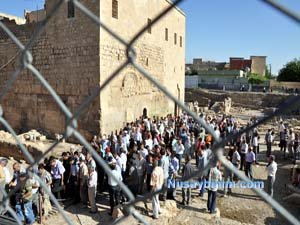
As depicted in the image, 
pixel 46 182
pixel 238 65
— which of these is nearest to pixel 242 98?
pixel 238 65

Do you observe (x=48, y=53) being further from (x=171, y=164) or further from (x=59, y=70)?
(x=171, y=164)

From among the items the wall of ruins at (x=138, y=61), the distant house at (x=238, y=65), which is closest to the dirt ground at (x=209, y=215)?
the wall of ruins at (x=138, y=61)

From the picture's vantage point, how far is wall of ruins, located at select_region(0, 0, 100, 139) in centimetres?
1070

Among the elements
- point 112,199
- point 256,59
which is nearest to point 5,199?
point 112,199

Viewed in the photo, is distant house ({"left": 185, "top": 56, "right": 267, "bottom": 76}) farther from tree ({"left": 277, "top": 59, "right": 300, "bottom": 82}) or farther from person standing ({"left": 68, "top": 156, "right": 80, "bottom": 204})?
person standing ({"left": 68, "top": 156, "right": 80, "bottom": 204})

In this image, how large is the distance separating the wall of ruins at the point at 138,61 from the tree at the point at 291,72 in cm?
3070

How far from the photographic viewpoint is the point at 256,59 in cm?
6094

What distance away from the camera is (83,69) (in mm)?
10914

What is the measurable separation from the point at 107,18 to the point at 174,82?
8.53m

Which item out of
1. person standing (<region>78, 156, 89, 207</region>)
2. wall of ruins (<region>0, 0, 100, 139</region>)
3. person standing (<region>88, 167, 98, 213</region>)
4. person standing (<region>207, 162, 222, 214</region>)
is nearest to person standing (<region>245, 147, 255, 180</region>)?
person standing (<region>207, 162, 222, 214</region>)

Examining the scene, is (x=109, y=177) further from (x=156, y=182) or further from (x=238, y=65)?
(x=238, y=65)

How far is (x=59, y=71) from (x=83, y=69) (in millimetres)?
1146

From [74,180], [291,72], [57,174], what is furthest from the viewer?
[291,72]

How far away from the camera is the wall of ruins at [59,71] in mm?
10703
